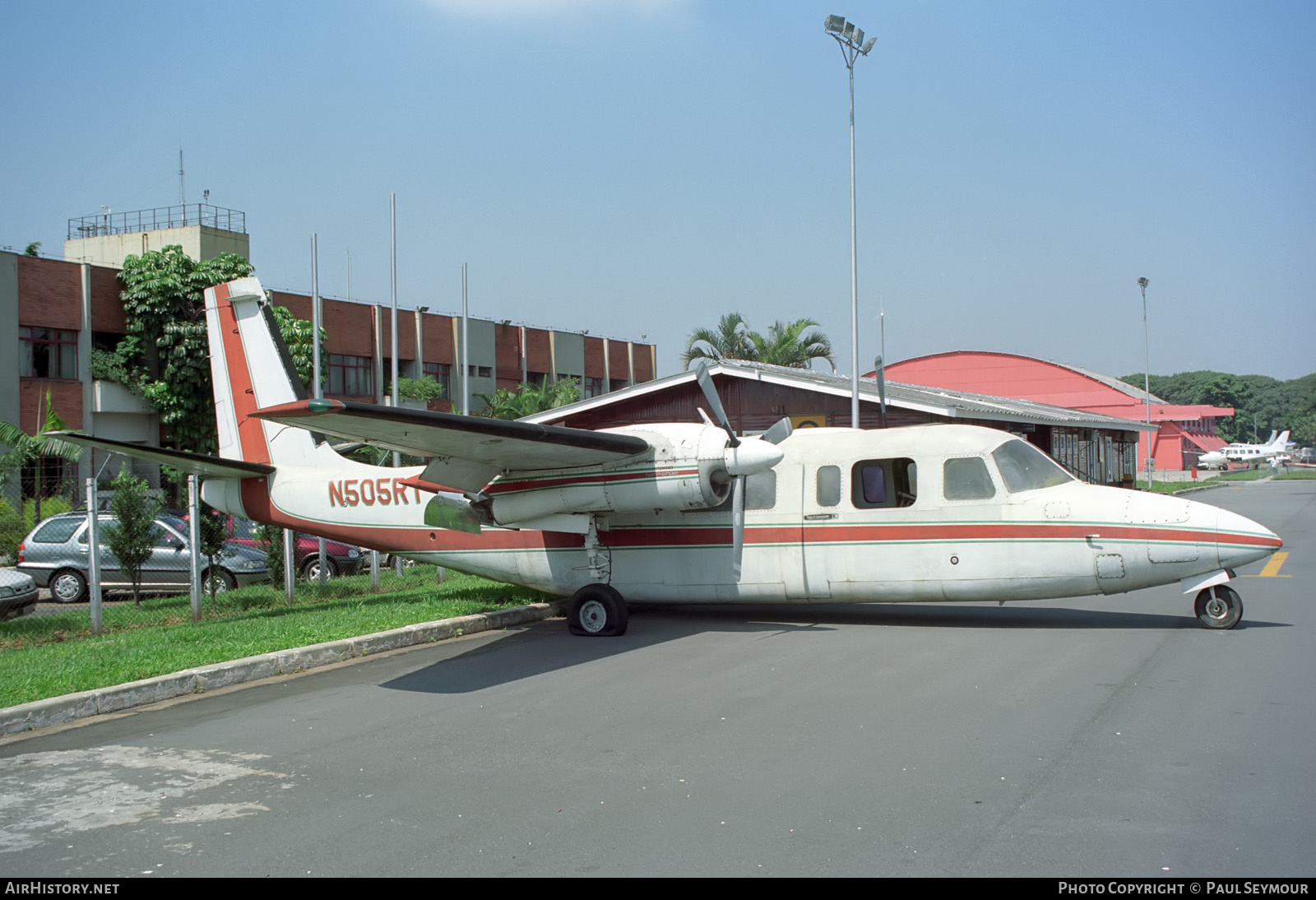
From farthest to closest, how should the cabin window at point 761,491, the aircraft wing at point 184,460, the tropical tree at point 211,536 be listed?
the tropical tree at point 211,536
the cabin window at point 761,491
the aircraft wing at point 184,460

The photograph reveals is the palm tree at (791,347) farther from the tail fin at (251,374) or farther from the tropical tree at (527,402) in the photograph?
the tail fin at (251,374)

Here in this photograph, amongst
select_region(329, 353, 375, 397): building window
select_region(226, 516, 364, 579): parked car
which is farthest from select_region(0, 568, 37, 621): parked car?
select_region(329, 353, 375, 397): building window

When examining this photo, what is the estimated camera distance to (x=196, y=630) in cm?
1197

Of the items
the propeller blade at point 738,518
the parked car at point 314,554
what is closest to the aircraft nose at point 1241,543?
the propeller blade at point 738,518

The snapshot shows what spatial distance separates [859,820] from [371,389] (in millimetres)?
35558

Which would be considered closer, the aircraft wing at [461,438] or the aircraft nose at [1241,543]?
the aircraft wing at [461,438]

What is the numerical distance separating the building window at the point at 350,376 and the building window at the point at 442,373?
3.11m

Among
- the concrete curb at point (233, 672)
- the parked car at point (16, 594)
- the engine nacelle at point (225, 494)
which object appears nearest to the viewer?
the concrete curb at point (233, 672)

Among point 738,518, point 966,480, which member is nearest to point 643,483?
point 738,518

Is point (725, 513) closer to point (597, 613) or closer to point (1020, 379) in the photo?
point (597, 613)

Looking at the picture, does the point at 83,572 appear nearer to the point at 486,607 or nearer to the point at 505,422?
the point at 486,607

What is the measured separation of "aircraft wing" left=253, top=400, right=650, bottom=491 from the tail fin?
3.19 metres

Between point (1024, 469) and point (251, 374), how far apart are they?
10.3 meters

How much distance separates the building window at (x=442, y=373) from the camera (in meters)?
41.3
